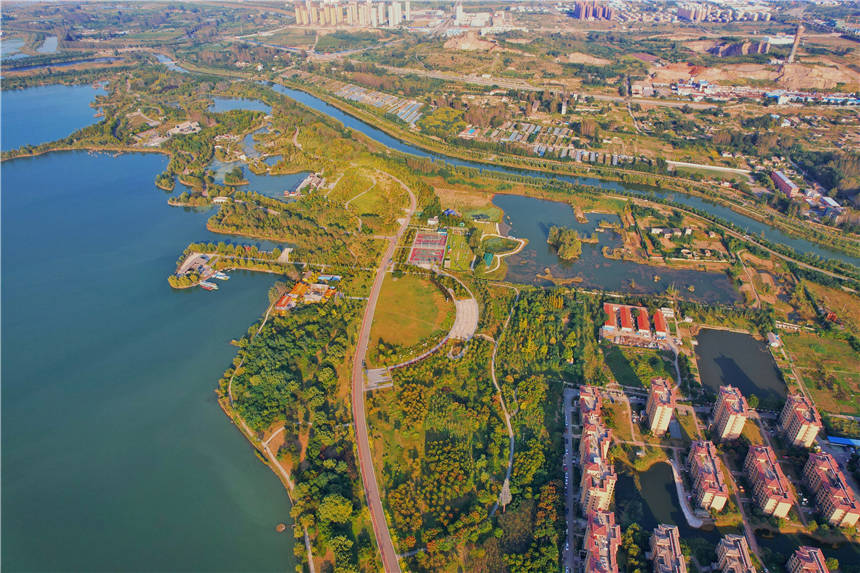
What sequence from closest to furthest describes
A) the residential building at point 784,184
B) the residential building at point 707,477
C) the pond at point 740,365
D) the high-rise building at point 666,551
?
the high-rise building at point 666,551
the residential building at point 707,477
the pond at point 740,365
the residential building at point 784,184

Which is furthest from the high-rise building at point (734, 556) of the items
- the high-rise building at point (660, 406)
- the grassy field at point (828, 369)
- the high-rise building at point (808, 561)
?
the grassy field at point (828, 369)

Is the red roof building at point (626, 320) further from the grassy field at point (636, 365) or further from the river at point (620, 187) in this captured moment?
the river at point (620, 187)

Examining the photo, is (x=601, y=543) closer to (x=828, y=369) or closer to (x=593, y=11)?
(x=828, y=369)

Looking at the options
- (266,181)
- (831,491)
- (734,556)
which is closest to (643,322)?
(831,491)

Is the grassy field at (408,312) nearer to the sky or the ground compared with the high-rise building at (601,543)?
nearer to the ground

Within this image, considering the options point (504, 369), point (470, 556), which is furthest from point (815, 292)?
point (470, 556)

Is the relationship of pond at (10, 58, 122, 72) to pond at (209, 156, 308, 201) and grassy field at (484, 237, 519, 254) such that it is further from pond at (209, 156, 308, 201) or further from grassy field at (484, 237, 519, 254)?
grassy field at (484, 237, 519, 254)
